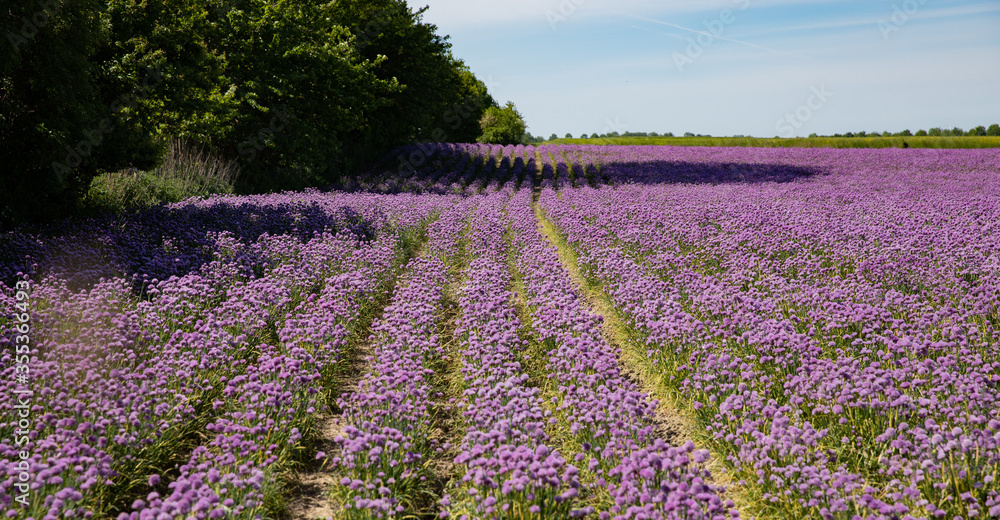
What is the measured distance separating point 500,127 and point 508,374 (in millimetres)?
67959

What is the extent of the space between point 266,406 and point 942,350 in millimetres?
5812

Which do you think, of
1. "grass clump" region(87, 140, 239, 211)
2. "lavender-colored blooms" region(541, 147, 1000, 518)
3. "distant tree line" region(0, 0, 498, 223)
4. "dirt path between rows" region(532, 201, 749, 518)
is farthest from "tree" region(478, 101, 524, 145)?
"dirt path between rows" region(532, 201, 749, 518)

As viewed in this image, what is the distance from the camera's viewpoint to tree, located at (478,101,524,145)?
6900 centimetres

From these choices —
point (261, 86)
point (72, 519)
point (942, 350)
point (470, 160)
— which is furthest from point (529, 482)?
point (470, 160)

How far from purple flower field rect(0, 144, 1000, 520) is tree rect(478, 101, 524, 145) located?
188 ft

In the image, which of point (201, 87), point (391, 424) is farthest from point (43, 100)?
point (391, 424)

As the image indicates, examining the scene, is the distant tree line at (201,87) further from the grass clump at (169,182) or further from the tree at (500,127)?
the tree at (500,127)

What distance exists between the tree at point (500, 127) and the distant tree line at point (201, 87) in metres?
34.5

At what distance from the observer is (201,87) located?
1476cm

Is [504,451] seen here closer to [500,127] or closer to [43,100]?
[43,100]

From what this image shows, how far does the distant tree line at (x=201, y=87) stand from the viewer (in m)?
10.0

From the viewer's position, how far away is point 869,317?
5461 mm

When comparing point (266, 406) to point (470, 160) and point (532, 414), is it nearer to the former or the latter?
point (532, 414)

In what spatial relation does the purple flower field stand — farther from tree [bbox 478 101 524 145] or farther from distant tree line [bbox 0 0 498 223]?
tree [bbox 478 101 524 145]
